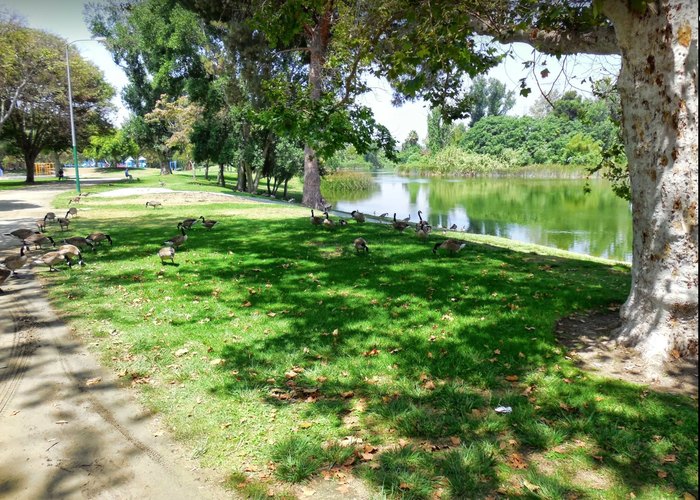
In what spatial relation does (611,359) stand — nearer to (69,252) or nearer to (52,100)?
(69,252)

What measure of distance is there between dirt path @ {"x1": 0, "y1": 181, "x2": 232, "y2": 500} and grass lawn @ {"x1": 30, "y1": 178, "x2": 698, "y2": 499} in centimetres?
23

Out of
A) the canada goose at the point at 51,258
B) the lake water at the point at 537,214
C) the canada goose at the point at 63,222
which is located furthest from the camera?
the lake water at the point at 537,214

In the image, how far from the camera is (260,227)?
15.8 metres

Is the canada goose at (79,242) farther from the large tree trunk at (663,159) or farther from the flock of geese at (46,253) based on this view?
the large tree trunk at (663,159)

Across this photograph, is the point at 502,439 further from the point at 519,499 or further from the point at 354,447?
the point at 354,447

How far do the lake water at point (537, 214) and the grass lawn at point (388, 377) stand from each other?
42.3 feet

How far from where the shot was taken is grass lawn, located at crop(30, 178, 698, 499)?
3.48m

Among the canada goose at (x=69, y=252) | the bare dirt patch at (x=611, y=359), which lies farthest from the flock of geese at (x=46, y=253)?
the bare dirt patch at (x=611, y=359)

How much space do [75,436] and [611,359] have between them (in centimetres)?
567

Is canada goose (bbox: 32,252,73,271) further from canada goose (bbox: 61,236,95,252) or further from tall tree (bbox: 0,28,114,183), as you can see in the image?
tall tree (bbox: 0,28,114,183)

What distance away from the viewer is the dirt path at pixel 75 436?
3.39 meters

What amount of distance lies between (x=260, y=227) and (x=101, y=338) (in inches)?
388

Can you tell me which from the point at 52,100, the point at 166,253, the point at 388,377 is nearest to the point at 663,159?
the point at 388,377

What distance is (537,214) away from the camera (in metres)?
30.6
